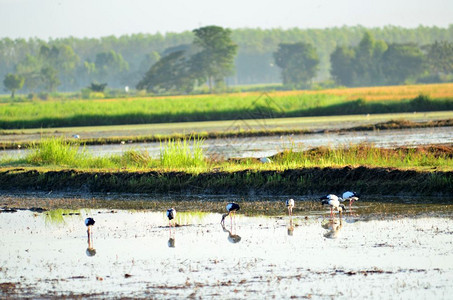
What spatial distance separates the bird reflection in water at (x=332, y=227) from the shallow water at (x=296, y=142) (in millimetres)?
10792

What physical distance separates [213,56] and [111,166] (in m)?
79.5

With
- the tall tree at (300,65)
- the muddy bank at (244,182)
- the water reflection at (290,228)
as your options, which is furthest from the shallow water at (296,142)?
the tall tree at (300,65)

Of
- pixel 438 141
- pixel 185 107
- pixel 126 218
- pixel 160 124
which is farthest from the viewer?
pixel 185 107

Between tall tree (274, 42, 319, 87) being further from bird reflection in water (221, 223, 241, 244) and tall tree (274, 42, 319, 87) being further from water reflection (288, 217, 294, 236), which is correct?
bird reflection in water (221, 223, 241, 244)

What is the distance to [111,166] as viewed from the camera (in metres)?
19.6

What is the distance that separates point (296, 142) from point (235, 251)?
16.7m

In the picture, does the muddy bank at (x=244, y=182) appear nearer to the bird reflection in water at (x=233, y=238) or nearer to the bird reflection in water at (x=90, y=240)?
the bird reflection in water at (x=233, y=238)

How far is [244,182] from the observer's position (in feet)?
54.3

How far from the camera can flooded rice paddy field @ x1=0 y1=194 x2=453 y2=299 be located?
885cm

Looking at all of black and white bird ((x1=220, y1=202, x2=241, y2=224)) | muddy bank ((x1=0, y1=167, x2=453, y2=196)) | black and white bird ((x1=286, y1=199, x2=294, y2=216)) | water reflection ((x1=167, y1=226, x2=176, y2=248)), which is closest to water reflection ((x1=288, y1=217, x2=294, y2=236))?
black and white bird ((x1=286, y1=199, x2=294, y2=216))

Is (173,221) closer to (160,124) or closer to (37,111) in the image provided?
(160,124)

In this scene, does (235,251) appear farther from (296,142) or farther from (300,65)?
(300,65)

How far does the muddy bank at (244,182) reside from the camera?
1509 cm

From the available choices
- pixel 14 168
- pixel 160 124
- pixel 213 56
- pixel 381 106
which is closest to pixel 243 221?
pixel 14 168
